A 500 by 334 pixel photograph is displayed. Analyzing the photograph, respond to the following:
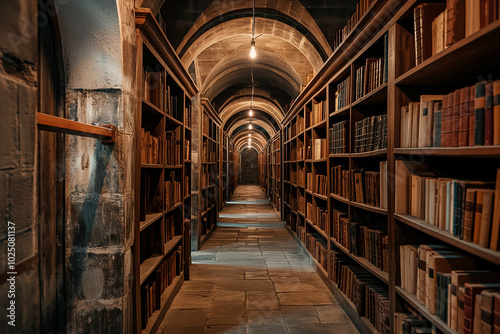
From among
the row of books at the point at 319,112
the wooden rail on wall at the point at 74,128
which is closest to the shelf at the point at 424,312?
the wooden rail on wall at the point at 74,128

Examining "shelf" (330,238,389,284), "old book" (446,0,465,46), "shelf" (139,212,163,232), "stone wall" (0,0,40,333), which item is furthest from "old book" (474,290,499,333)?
"shelf" (139,212,163,232)

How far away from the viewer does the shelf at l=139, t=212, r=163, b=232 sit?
2.94m

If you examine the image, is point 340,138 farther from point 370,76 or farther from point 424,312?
point 424,312

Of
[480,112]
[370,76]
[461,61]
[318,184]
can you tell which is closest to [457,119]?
[480,112]

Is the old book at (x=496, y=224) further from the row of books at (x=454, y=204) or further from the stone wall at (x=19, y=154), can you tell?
the stone wall at (x=19, y=154)

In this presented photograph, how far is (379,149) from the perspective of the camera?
2.93 meters

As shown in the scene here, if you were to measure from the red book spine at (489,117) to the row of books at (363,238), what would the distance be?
1.45 m

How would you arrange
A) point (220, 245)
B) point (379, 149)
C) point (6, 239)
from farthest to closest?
1. point (220, 245)
2. point (379, 149)
3. point (6, 239)

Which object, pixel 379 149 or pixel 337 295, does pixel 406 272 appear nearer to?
pixel 379 149

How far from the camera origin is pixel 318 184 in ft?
17.8

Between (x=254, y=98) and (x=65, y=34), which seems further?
(x=254, y=98)

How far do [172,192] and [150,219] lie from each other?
2.90 feet

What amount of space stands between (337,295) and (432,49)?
2987mm

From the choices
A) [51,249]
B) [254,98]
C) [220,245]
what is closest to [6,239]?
[51,249]
